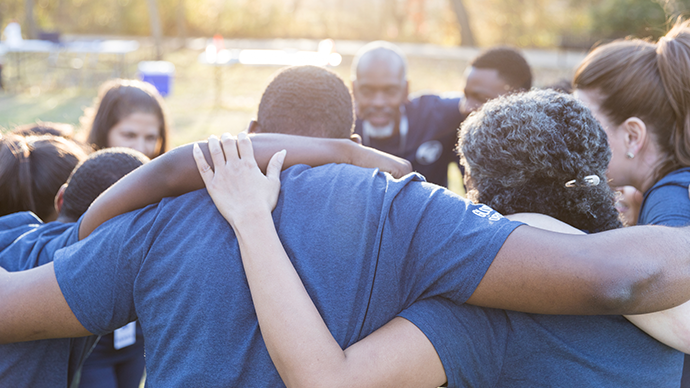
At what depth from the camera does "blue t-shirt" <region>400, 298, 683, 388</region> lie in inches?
59.5

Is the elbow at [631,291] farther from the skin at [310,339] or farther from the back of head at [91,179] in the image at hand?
the back of head at [91,179]

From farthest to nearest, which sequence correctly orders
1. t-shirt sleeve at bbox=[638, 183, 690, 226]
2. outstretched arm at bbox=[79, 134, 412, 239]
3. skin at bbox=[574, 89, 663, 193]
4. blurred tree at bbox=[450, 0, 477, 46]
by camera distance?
blurred tree at bbox=[450, 0, 477, 46]
skin at bbox=[574, 89, 663, 193]
t-shirt sleeve at bbox=[638, 183, 690, 226]
outstretched arm at bbox=[79, 134, 412, 239]

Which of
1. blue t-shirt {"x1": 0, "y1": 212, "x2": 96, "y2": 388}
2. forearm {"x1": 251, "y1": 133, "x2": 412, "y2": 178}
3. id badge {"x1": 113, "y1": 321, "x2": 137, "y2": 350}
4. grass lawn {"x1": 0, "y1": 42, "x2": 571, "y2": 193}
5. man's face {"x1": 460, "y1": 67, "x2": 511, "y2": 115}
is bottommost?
grass lawn {"x1": 0, "y1": 42, "x2": 571, "y2": 193}

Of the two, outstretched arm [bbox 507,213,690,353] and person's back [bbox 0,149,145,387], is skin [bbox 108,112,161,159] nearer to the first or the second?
person's back [bbox 0,149,145,387]

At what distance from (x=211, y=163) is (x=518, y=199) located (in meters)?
1.03

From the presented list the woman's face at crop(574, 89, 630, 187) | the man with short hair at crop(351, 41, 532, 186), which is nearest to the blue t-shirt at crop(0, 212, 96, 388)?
the woman's face at crop(574, 89, 630, 187)

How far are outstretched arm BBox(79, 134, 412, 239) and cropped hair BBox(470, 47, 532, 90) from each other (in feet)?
9.93

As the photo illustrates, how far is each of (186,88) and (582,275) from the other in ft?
49.9

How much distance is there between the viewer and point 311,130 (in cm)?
197

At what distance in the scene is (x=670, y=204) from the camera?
2057mm

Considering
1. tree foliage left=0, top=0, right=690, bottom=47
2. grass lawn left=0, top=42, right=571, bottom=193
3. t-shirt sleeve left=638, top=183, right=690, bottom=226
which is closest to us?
t-shirt sleeve left=638, top=183, right=690, bottom=226

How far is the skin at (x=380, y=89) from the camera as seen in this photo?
4715 millimetres


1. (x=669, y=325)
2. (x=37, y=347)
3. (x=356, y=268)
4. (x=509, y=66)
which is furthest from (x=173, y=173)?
(x=509, y=66)

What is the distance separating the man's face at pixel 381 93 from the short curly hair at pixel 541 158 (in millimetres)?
2915
